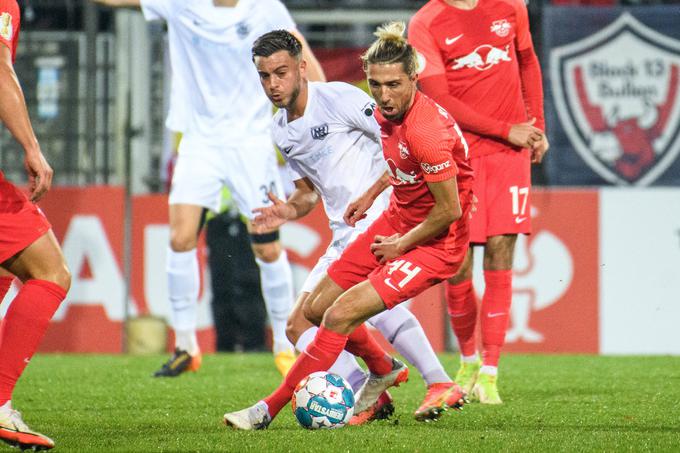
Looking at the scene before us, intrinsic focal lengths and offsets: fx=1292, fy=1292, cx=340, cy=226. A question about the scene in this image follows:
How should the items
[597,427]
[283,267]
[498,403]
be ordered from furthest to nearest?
[283,267] < [498,403] < [597,427]

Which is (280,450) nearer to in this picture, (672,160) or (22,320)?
(22,320)

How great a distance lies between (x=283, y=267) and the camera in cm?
784

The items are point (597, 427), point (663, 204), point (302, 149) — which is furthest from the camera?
point (663, 204)

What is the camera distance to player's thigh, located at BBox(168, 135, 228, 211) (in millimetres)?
7684

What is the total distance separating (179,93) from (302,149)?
237 cm

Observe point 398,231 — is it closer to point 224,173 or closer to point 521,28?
point 521,28

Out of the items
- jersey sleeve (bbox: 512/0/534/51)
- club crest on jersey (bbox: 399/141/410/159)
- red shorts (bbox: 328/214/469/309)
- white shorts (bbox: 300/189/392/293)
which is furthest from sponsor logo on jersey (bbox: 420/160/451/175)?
jersey sleeve (bbox: 512/0/534/51)

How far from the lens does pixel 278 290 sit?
7.86 m

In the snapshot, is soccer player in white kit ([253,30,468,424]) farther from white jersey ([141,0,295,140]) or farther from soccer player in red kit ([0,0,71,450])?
white jersey ([141,0,295,140])

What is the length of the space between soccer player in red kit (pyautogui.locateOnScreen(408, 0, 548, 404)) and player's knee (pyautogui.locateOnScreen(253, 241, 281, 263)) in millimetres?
1649

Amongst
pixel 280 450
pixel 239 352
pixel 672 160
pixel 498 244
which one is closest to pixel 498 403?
pixel 498 244

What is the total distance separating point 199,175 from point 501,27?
2190mm

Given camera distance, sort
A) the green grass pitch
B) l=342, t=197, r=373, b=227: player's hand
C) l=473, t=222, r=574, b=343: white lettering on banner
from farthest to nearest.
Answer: l=473, t=222, r=574, b=343: white lettering on banner → l=342, t=197, r=373, b=227: player's hand → the green grass pitch

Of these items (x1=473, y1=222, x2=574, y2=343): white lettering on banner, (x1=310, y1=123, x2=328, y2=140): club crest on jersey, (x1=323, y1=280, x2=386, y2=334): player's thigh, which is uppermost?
(x1=310, y1=123, x2=328, y2=140): club crest on jersey
